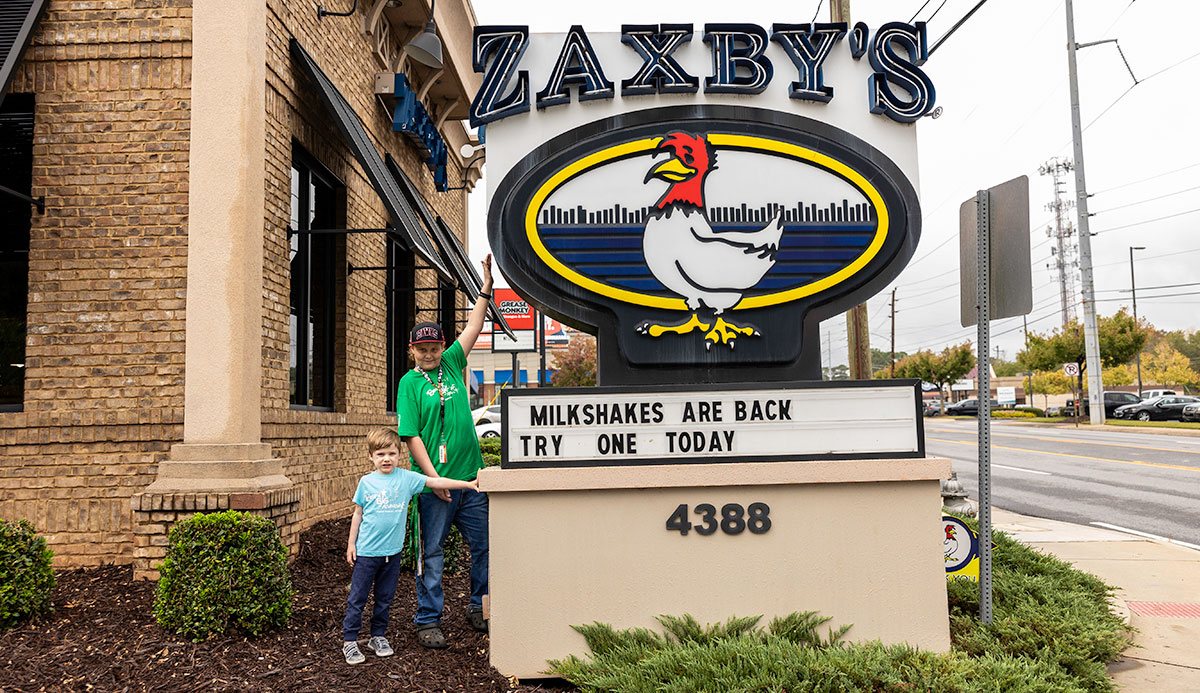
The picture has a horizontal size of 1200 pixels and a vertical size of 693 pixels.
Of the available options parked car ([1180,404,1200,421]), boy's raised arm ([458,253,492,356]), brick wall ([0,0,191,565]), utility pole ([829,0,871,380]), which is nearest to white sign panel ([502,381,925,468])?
boy's raised arm ([458,253,492,356])

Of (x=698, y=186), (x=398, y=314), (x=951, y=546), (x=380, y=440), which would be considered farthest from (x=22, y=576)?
(x=398, y=314)

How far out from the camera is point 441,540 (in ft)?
17.0

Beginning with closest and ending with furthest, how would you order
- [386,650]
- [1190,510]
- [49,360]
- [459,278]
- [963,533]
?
[386,650], [963,533], [49,360], [459,278], [1190,510]

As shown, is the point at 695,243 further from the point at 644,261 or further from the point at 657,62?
the point at 657,62

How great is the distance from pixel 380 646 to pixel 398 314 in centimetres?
883

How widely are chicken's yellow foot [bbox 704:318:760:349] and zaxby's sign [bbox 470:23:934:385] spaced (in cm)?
1

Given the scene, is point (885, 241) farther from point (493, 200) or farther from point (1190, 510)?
point (1190, 510)

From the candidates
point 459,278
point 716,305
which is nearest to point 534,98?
point 716,305

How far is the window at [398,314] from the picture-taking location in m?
12.5

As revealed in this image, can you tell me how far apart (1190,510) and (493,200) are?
12029 millimetres

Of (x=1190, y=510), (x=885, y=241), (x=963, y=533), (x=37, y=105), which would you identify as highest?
(x=37, y=105)

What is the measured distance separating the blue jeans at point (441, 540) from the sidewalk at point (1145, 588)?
146 inches

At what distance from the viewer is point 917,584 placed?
496 centimetres

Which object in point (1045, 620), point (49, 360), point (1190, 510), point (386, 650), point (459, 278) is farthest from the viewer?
point (1190, 510)
